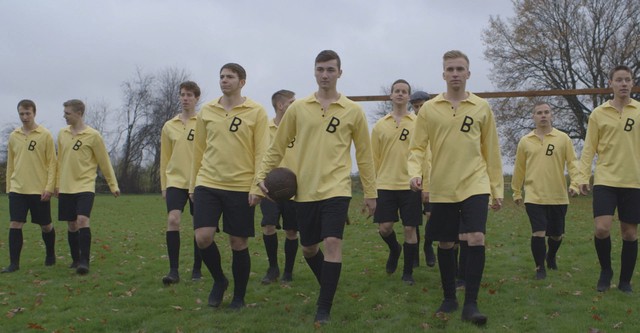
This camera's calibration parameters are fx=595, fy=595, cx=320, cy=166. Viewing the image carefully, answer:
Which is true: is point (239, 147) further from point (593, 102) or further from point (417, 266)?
point (593, 102)

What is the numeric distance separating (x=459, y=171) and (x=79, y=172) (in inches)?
226

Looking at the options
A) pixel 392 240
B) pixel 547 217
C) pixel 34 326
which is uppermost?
pixel 547 217

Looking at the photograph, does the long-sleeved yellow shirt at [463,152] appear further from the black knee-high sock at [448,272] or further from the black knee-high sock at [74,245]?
the black knee-high sock at [74,245]

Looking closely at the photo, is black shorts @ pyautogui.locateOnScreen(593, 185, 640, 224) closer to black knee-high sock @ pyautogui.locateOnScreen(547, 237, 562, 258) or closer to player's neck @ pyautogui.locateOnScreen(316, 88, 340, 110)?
black knee-high sock @ pyautogui.locateOnScreen(547, 237, 562, 258)

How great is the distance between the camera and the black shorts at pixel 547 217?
318 inches

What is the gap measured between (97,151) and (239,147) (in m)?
3.79

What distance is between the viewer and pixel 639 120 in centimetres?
671

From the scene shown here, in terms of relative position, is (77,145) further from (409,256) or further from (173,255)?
(409,256)

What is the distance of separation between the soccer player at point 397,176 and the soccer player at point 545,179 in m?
1.64

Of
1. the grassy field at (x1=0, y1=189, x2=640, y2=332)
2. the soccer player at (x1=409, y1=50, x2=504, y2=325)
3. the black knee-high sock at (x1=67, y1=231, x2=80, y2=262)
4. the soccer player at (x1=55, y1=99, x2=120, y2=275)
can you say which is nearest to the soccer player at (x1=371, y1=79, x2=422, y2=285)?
the grassy field at (x1=0, y1=189, x2=640, y2=332)

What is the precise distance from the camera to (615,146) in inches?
267

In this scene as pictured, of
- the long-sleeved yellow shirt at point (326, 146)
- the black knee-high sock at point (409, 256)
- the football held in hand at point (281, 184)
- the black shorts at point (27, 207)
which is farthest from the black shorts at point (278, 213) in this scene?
the black shorts at point (27, 207)

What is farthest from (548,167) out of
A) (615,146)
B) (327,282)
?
(327,282)

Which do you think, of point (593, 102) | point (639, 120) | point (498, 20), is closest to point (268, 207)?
point (639, 120)
